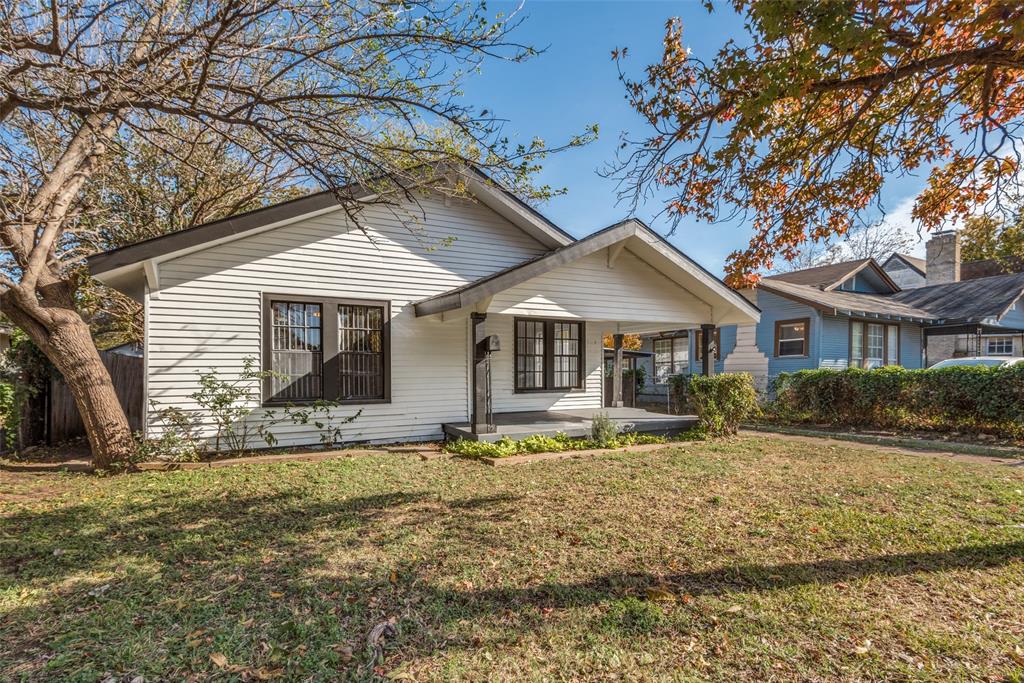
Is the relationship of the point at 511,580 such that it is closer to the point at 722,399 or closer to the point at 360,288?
the point at 360,288

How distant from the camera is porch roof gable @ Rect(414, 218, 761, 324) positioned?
8039mm

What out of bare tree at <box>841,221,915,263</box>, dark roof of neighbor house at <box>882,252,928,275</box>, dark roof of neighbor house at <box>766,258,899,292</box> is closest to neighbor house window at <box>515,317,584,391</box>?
dark roof of neighbor house at <box>766,258,899,292</box>

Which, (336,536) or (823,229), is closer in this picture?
(336,536)

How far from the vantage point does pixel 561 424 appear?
30.2 feet

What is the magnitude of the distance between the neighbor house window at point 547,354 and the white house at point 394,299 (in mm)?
66

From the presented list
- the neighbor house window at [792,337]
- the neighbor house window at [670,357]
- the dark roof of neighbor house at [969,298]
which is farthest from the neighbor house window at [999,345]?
the neighbor house window at [670,357]

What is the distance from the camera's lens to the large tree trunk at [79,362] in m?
6.70

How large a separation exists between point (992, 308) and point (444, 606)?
2341 cm

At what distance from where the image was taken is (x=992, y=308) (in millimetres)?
18094

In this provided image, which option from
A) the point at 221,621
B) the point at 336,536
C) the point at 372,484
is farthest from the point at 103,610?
the point at 372,484

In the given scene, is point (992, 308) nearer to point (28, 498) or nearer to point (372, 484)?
point (372, 484)

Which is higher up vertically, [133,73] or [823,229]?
[133,73]

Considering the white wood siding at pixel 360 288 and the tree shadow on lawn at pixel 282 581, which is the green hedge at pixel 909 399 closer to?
the tree shadow on lawn at pixel 282 581

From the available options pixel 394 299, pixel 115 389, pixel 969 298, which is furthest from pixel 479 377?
pixel 969 298
